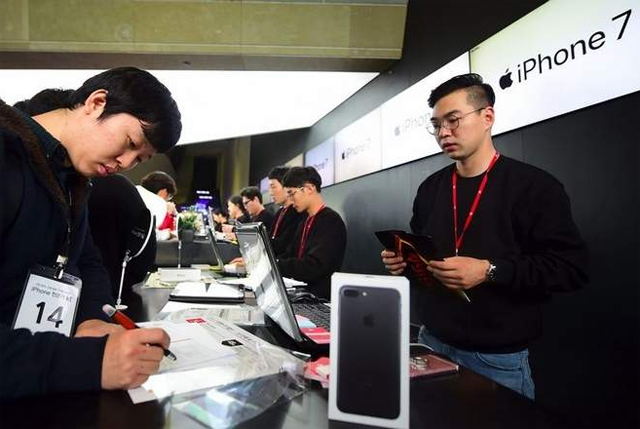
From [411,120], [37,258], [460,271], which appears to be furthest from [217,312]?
[411,120]

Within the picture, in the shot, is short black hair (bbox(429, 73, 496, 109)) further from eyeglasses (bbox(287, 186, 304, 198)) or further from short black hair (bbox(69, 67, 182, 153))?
eyeglasses (bbox(287, 186, 304, 198))

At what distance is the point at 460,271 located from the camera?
1076 mm

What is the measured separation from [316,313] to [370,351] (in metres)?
0.66

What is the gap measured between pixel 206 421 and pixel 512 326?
3.22 feet

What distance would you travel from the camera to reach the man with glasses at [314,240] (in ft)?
7.73

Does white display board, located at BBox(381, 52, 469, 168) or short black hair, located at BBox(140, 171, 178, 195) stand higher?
white display board, located at BBox(381, 52, 469, 168)

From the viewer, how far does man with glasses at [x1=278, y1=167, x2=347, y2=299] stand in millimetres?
2355

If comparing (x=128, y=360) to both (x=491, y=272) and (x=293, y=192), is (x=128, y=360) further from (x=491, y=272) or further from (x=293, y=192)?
(x=293, y=192)

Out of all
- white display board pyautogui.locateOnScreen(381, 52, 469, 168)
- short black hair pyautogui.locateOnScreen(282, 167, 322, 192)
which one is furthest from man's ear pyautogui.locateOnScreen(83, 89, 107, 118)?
white display board pyautogui.locateOnScreen(381, 52, 469, 168)

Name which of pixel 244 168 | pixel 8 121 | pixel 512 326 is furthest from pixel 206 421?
pixel 244 168

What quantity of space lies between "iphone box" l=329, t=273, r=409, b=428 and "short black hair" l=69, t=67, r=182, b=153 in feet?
1.92

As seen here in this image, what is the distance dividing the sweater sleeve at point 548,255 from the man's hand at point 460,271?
0.06m

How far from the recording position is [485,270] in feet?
3.63

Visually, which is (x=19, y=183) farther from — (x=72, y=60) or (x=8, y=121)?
(x=72, y=60)
